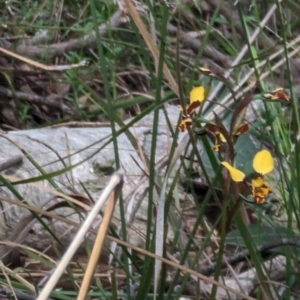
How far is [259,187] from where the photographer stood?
65 cm

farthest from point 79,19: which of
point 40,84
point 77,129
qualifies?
point 77,129

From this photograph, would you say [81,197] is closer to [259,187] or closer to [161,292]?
[161,292]

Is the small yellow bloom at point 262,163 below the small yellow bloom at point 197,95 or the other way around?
below

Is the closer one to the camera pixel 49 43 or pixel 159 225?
pixel 159 225

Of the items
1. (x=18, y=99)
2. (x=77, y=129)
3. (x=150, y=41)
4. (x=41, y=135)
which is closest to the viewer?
(x=150, y=41)

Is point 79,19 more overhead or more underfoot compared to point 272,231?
more overhead

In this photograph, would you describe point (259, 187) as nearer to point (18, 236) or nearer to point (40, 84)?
point (18, 236)

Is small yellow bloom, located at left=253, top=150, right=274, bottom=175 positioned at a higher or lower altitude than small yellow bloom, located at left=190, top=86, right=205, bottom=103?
lower

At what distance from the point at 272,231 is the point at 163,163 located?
0.63 ft

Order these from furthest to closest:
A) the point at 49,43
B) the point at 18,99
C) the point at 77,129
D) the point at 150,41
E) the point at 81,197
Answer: the point at 49,43, the point at 18,99, the point at 77,129, the point at 81,197, the point at 150,41

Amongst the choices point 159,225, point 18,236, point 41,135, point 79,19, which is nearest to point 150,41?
point 159,225

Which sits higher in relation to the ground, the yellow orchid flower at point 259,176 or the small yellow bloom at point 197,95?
the small yellow bloom at point 197,95

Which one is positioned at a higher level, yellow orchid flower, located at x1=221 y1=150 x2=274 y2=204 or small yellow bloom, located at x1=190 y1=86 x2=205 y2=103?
small yellow bloom, located at x1=190 y1=86 x2=205 y2=103

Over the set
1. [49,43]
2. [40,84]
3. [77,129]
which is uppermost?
[49,43]
